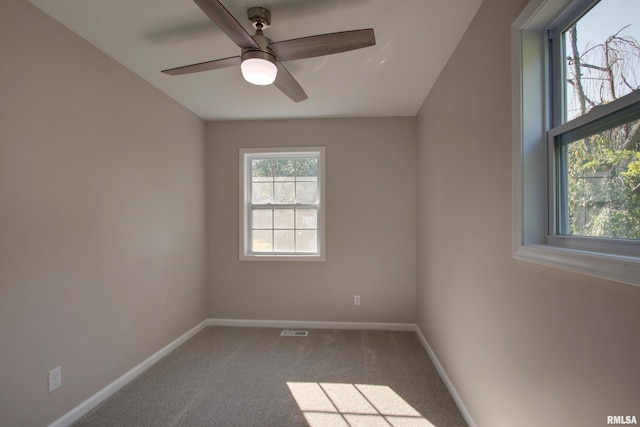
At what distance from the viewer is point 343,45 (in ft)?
5.23

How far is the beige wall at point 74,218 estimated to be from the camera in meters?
1.60

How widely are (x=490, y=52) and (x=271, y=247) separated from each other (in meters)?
2.90

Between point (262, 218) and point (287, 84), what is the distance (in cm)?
196

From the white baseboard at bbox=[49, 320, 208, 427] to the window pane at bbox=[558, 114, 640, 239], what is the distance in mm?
2898

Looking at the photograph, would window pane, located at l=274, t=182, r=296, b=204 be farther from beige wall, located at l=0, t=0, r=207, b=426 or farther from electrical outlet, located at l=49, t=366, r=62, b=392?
electrical outlet, located at l=49, t=366, r=62, b=392

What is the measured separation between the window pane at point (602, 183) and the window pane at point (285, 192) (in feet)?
9.21

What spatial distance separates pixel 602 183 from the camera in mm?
1033

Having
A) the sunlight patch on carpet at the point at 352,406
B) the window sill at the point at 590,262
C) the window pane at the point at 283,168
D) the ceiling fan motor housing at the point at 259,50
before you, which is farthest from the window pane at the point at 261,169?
the window sill at the point at 590,262

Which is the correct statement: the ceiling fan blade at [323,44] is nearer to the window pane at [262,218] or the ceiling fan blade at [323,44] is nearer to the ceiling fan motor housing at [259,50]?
the ceiling fan motor housing at [259,50]

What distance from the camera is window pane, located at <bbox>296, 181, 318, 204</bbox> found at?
3.68m

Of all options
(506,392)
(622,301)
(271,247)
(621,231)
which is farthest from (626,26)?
(271,247)

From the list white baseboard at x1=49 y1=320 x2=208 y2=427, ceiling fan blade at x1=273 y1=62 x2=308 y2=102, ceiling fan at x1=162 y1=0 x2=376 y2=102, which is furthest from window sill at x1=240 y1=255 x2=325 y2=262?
ceiling fan at x1=162 y1=0 x2=376 y2=102

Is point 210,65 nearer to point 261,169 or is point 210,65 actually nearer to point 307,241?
point 261,169

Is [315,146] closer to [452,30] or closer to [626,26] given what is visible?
[452,30]
